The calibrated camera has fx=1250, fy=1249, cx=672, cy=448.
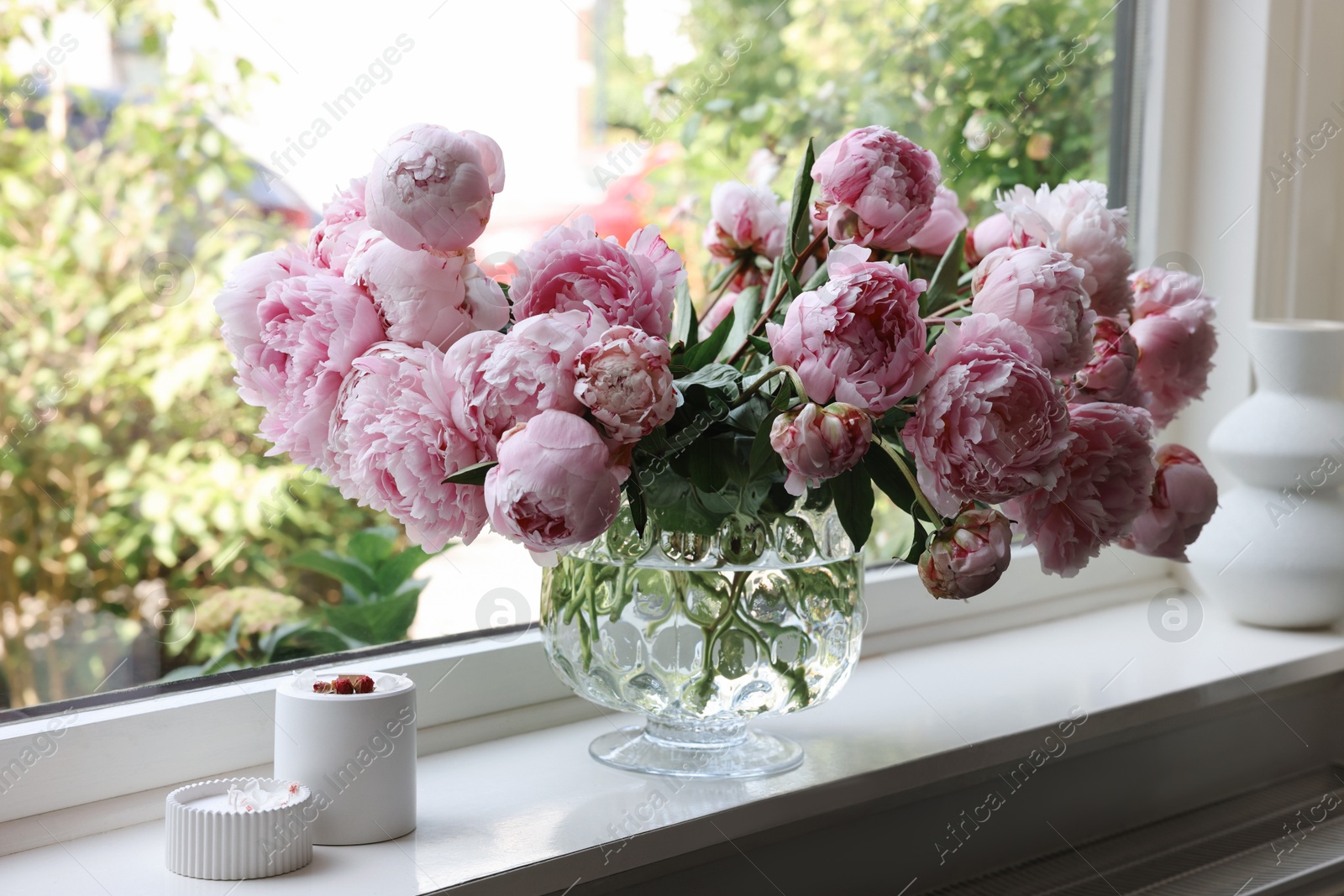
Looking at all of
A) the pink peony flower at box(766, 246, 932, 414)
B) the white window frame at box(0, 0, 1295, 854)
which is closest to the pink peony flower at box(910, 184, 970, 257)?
the pink peony flower at box(766, 246, 932, 414)

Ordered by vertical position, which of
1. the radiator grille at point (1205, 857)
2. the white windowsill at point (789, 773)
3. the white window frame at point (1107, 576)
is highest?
the white window frame at point (1107, 576)

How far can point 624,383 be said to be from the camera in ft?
1.93

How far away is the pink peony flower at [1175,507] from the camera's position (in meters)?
0.75

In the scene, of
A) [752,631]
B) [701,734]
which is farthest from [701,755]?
[752,631]

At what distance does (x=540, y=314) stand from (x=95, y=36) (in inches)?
20.7

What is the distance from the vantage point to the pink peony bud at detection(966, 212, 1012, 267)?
0.81 metres

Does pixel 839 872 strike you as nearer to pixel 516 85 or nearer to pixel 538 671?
pixel 538 671

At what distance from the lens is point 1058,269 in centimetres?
67

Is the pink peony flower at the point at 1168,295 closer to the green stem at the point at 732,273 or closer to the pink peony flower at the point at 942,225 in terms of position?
the pink peony flower at the point at 942,225

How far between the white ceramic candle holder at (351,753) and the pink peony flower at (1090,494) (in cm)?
38

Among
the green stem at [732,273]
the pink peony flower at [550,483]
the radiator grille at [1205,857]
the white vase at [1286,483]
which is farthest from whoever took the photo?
the white vase at [1286,483]

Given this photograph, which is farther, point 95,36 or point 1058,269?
point 95,36

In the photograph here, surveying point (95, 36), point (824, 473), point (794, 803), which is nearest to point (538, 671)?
point (794, 803)

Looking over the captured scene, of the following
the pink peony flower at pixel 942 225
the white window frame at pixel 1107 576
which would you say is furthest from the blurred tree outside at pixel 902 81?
the pink peony flower at pixel 942 225
